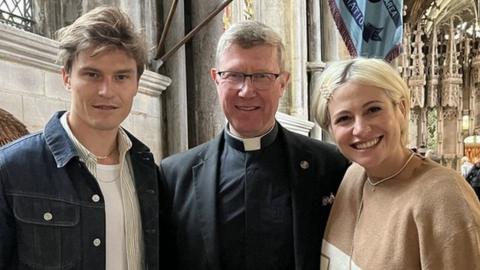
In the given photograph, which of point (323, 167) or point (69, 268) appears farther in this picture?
point (323, 167)

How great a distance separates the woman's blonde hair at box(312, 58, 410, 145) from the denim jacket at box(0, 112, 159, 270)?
788mm

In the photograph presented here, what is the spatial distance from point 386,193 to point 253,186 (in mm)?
591

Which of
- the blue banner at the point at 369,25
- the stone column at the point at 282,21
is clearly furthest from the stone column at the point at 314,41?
the blue banner at the point at 369,25

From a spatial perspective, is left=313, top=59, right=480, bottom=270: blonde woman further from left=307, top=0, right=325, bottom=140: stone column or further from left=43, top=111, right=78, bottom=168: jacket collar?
left=307, top=0, right=325, bottom=140: stone column

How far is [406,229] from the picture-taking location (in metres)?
1.57

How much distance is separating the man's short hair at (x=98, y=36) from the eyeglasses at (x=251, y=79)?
→ 476mm

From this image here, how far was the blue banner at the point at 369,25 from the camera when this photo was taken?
5762mm

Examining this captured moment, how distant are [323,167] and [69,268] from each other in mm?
1060

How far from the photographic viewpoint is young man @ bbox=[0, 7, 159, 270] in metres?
1.54

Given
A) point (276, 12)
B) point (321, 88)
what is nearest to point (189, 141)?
point (321, 88)

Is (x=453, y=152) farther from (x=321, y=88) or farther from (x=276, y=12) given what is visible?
(x=321, y=88)

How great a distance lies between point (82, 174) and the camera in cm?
165

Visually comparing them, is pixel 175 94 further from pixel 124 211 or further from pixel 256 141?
pixel 124 211

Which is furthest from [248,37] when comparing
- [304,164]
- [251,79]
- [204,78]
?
[204,78]
